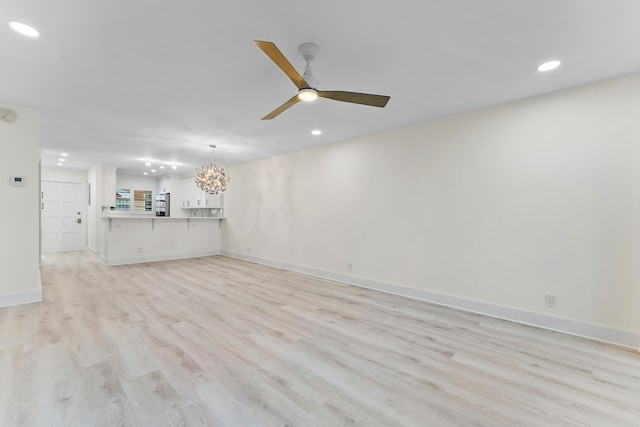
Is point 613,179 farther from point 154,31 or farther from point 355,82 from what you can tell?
point 154,31

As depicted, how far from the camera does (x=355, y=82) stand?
2670 millimetres

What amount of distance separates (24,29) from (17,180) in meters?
2.39

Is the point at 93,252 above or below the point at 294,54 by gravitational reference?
below

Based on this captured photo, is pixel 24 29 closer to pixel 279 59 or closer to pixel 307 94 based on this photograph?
pixel 279 59

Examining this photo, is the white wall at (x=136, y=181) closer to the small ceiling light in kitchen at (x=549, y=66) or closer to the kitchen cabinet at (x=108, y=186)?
the kitchen cabinet at (x=108, y=186)

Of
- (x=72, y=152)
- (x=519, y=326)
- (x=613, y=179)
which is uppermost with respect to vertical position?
(x=72, y=152)

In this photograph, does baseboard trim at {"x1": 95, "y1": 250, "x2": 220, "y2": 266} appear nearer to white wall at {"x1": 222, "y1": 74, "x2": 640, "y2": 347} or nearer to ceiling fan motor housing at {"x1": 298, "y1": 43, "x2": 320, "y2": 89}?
white wall at {"x1": 222, "y1": 74, "x2": 640, "y2": 347}

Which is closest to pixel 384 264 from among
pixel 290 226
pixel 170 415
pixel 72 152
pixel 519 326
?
pixel 519 326

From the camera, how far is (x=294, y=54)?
2.21 m

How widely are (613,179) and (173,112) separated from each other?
4897 millimetres

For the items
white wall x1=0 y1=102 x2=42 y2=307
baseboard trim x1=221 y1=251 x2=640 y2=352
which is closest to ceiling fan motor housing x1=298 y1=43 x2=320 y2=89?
baseboard trim x1=221 y1=251 x2=640 y2=352

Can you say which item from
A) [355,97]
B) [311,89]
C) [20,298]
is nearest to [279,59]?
[311,89]

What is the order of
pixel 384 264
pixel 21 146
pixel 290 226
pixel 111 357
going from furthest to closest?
pixel 290 226, pixel 384 264, pixel 21 146, pixel 111 357

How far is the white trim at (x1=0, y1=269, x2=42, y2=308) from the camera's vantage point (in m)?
3.32
